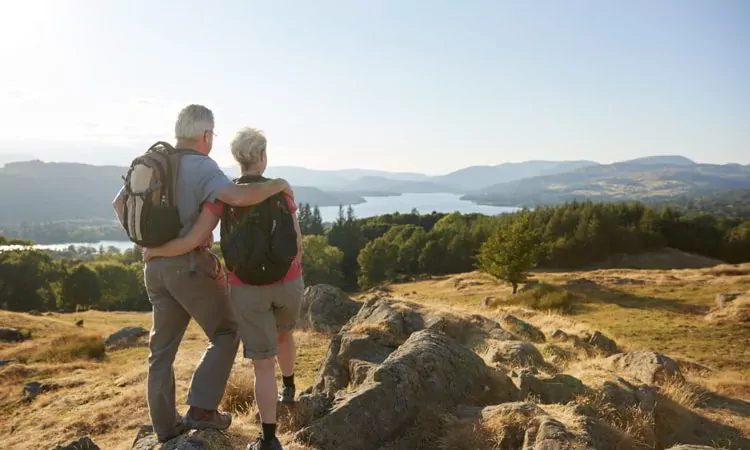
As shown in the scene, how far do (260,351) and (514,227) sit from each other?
41.7 m

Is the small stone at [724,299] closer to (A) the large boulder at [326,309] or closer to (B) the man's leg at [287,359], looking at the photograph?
(A) the large boulder at [326,309]

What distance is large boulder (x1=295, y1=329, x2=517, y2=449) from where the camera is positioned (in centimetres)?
489

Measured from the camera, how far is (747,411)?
27.4 feet

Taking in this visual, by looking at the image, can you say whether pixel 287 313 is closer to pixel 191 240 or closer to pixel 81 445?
pixel 191 240

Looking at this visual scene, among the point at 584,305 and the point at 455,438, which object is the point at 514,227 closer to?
the point at 584,305

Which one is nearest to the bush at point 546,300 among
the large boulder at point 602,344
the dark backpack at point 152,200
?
the large boulder at point 602,344

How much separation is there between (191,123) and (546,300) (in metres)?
33.3

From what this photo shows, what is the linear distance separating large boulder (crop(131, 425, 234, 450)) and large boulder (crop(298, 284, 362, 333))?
1252cm

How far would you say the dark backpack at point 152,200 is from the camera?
400 cm

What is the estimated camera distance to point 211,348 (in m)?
4.48

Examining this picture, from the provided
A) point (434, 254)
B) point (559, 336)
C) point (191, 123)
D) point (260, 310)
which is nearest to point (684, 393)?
point (559, 336)

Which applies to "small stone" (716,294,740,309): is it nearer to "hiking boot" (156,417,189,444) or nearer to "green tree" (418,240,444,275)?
"hiking boot" (156,417,189,444)

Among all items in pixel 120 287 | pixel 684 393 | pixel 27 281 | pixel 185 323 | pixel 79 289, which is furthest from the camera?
pixel 120 287

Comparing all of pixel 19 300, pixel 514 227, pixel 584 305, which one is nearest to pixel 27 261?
pixel 19 300
